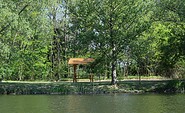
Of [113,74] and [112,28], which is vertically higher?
[112,28]

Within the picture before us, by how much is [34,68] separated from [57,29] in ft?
45.8

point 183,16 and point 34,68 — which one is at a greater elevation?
point 183,16

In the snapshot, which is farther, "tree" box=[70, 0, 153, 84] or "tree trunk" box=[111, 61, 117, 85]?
"tree trunk" box=[111, 61, 117, 85]

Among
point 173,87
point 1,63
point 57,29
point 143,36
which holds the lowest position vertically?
point 173,87

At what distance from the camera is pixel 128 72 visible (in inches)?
2633

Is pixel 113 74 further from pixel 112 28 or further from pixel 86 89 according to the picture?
pixel 112 28

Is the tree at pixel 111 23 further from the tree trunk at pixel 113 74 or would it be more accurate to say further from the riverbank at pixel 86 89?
the riverbank at pixel 86 89

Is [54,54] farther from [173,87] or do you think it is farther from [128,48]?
[173,87]

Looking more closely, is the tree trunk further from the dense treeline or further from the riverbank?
the riverbank

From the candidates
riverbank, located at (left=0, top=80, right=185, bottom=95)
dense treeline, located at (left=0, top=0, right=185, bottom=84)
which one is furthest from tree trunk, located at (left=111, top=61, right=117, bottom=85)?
riverbank, located at (left=0, top=80, right=185, bottom=95)

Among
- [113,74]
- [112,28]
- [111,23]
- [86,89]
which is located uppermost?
[111,23]

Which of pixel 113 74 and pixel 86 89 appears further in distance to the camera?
pixel 113 74

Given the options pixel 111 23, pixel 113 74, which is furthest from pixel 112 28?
pixel 113 74

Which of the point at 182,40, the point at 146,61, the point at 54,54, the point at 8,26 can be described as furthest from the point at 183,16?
the point at 54,54
